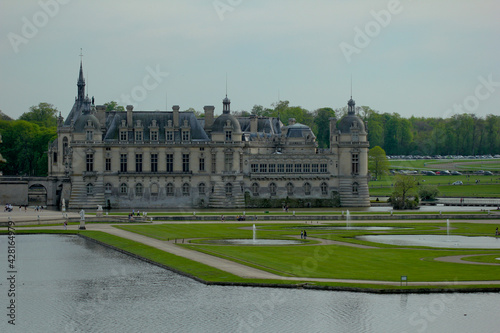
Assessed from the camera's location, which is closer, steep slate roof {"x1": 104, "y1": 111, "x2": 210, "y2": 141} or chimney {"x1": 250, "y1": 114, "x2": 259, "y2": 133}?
steep slate roof {"x1": 104, "y1": 111, "x2": 210, "y2": 141}

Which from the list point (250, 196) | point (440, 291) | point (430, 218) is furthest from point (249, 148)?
point (440, 291)

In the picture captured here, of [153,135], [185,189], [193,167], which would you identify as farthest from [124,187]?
[193,167]

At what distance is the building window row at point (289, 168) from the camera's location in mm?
123625

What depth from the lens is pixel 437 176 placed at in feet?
634

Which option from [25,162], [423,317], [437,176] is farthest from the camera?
[437,176]

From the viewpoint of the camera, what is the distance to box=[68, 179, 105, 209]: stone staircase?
118312mm

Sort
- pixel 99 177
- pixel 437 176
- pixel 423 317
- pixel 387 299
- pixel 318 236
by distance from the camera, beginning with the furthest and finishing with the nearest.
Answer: pixel 437 176, pixel 99 177, pixel 318 236, pixel 387 299, pixel 423 317

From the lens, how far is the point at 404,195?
400 feet

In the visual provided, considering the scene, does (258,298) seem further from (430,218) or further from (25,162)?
(25,162)

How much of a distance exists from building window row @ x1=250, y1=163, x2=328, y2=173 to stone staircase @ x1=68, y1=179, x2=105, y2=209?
19.9m

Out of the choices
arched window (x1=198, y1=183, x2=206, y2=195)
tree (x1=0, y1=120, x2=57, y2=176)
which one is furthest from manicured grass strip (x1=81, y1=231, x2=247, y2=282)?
tree (x1=0, y1=120, x2=57, y2=176)

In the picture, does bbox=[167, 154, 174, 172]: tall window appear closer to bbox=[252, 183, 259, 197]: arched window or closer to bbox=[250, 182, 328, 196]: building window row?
bbox=[250, 182, 328, 196]: building window row

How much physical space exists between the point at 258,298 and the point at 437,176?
150 m

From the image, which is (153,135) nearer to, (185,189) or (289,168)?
(185,189)
